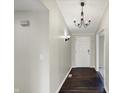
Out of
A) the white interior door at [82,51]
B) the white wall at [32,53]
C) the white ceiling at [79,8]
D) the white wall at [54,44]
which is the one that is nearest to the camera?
the white wall at [32,53]

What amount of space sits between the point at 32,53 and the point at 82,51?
7.30m

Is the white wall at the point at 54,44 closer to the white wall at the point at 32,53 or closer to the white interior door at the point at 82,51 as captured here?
the white wall at the point at 32,53

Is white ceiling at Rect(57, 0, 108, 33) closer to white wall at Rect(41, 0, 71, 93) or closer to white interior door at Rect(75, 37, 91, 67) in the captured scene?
white wall at Rect(41, 0, 71, 93)

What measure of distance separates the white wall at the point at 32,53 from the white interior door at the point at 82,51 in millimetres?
7104

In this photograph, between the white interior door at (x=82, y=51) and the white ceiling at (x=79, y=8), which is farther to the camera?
the white interior door at (x=82, y=51)

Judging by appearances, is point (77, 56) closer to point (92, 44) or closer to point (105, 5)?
point (92, 44)

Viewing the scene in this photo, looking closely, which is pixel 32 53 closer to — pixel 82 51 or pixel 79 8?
pixel 79 8

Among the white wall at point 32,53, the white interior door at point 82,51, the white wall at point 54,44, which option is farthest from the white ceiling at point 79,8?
the white interior door at point 82,51

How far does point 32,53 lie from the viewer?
3.91m

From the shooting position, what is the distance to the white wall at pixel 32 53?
3.76 meters

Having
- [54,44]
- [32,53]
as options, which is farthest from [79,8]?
[32,53]

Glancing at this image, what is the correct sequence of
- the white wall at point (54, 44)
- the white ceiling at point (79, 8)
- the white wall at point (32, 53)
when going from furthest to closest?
the white ceiling at point (79, 8), the white wall at point (54, 44), the white wall at point (32, 53)

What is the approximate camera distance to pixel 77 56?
429 inches

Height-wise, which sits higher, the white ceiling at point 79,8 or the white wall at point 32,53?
the white ceiling at point 79,8
